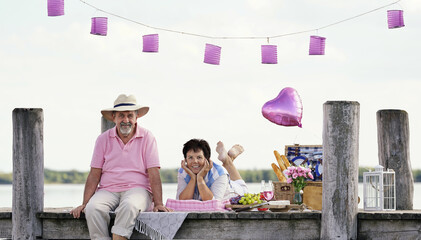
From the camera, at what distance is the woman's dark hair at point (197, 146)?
6734mm

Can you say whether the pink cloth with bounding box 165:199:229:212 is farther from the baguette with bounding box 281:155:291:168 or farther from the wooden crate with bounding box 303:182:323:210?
the baguette with bounding box 281:155:291:168

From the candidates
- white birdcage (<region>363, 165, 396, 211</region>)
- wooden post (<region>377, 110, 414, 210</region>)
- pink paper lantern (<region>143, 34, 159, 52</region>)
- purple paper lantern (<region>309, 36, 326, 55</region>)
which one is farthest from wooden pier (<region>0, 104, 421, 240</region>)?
purple paper lantern (<region>309, 36, 326, 55</region>)

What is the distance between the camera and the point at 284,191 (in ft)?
24.7

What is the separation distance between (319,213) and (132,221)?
1562 millimetres

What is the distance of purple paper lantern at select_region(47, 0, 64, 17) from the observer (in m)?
8.33

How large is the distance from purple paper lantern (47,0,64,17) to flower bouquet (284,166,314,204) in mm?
3102

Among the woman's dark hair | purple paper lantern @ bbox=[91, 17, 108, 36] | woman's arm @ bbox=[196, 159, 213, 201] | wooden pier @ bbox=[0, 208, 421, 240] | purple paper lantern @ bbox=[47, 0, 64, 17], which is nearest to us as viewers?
wooden pier @ bbox=[0, 208, 421, 240]

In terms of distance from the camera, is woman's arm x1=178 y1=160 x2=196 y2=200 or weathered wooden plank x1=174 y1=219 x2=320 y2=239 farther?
woman's arm x1=178 y1=160 x2=196 y2=200

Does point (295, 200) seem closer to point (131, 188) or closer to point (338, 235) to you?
point (338, 235)

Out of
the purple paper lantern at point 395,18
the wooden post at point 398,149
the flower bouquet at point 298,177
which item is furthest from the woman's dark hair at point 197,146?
the purple paper lantern at point 395,18

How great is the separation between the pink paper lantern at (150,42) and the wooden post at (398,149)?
8.75 feet

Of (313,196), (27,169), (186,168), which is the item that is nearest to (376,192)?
(313,196)

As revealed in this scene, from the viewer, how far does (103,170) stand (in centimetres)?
652

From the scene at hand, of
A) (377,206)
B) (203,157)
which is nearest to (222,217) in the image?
(203,157)
